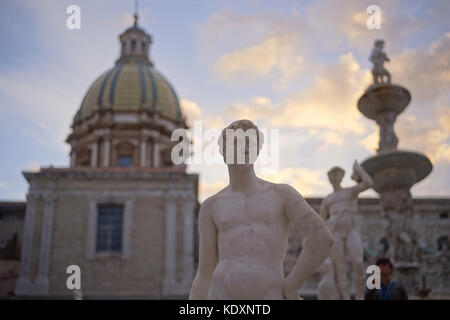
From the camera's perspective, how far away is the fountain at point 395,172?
434 inches

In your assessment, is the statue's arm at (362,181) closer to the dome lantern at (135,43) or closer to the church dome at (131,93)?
the church dome at (131,93)

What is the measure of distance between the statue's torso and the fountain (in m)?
8.33

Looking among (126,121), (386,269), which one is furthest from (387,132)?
(126,121)

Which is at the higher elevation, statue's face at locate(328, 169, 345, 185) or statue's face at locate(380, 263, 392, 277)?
statue's face at locate(328, 169, 345, 185)

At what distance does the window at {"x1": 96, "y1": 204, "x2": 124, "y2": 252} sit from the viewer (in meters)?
30.0

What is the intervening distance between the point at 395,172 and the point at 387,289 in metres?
5.53

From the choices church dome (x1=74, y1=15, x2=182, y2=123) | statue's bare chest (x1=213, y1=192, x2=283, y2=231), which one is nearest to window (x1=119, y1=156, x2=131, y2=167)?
church dome (x1=74, y1=15, x2=182, y2=123)

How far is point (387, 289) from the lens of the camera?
621 centimetres

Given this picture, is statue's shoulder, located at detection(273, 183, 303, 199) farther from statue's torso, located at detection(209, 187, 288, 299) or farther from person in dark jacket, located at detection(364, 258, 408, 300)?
person in dark jacket, located at detection(364, 258, 408, 300)

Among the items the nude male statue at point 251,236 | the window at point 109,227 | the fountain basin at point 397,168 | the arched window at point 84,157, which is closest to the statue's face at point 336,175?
the fountain basin at point 397,168

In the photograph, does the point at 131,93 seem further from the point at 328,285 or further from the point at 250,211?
the point at 250,211

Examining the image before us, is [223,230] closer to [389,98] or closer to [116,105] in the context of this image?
[389,98]

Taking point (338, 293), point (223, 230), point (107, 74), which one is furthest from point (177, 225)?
point (223, 230)
